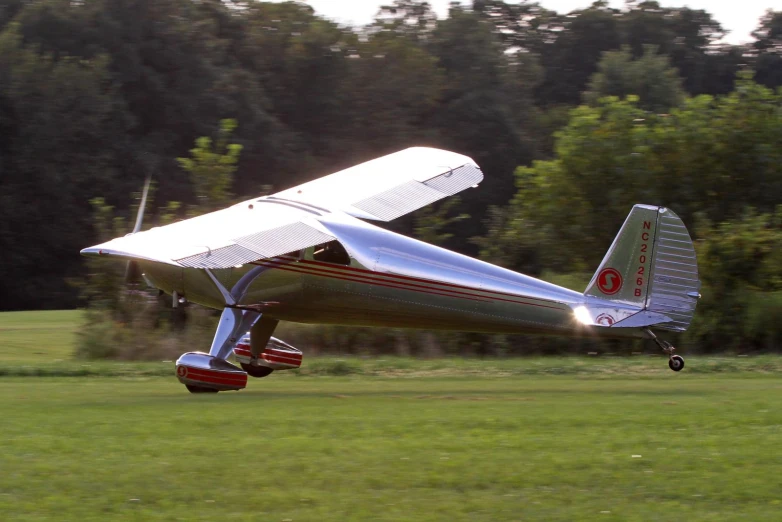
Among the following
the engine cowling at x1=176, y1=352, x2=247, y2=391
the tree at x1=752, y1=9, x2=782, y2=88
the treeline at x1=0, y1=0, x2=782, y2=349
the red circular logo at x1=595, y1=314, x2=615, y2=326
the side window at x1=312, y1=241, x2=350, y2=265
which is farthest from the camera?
the tree at x1=752, y1=9, x2=782, y2=88

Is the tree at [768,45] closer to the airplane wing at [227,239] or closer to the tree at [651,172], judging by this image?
the tree at [651,172]

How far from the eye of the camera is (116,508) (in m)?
7.30

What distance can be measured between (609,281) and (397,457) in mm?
5282

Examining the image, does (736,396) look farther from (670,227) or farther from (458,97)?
(458,97)

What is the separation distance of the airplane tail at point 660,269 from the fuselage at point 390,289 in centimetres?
42

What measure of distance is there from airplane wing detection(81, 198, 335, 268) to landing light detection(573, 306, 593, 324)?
121 inches

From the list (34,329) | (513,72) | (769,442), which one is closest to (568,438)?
(769,442)

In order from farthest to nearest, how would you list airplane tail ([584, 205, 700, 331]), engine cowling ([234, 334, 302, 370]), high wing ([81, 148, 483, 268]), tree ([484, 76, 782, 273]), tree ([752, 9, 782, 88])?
tree ([752, 9, 782, 88]) < tree ([484, 76, 782, 273]) < engine cowling ([234, 334, 302, 370]) < airplane tail ([584, 205, 700, 331]) < high wing ([81, 148, 483, 268])

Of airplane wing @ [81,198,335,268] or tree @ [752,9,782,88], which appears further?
tree @ [752,9,782,88]

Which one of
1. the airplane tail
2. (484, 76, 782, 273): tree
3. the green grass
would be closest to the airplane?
the airplane tail

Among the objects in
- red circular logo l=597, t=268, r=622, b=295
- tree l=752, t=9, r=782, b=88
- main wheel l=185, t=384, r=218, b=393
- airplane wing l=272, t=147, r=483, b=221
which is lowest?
main wheel l=185, t=384, r=218, b=393

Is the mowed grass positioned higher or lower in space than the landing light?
lower

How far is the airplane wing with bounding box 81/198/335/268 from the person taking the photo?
39.3ft

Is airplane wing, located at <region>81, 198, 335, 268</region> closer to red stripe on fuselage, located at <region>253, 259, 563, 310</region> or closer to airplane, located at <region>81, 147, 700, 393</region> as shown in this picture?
airplane, located at <region>81, 147, 700, 393</region>
